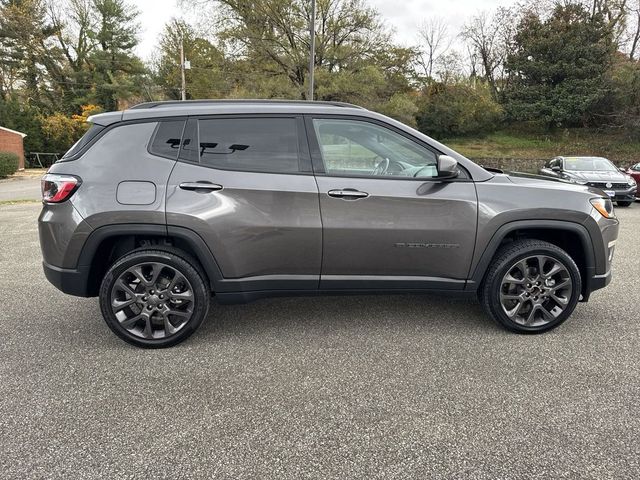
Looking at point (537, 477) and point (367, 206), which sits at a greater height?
point (367, 206)

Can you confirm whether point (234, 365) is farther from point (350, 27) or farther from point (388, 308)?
point (350, 27)

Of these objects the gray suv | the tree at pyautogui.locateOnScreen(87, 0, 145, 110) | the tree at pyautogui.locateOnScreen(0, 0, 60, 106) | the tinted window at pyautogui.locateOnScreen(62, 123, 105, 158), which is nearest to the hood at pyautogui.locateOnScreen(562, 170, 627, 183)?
the gray suv

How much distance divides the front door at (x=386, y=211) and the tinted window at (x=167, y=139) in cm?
96

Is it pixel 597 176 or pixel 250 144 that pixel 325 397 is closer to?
pixel 250 144

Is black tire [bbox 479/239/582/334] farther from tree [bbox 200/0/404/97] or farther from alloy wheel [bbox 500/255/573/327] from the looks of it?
tree [bbox 200/0/404/97]

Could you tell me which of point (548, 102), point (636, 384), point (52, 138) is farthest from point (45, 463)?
point (52, 138)

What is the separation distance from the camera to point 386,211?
3309 millimetres

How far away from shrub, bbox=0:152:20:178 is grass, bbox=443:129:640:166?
2659 cm

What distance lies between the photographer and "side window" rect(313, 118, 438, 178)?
3.40m

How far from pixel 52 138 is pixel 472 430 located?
4117cm

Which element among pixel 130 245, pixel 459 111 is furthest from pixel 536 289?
pixel 459 111

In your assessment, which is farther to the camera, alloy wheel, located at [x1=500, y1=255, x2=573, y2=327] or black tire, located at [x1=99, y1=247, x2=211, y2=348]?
alloy wheel, located at [x1=500, y1=255, x2=573, y2=327]

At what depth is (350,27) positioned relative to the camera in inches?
1054

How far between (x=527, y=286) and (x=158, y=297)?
279 cm
